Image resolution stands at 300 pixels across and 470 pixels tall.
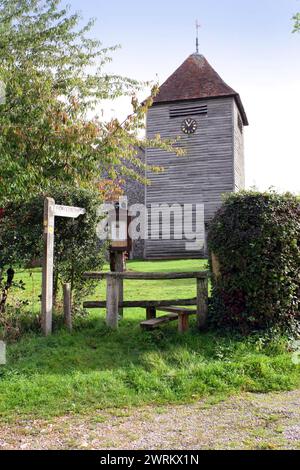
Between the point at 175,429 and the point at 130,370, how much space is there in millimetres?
1571

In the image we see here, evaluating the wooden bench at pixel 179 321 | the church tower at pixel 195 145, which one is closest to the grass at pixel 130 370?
the wooden bench at pixel 179 321

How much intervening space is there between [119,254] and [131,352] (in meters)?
2.50

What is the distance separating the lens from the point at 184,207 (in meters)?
25.6

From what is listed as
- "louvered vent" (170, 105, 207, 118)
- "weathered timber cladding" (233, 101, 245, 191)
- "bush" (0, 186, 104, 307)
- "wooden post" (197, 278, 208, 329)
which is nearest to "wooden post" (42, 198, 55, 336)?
"bush" (0, 186, 104, 307)

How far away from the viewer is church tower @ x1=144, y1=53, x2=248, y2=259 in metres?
24.8

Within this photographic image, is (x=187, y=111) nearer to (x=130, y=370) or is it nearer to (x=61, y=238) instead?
(x=61, y=238)

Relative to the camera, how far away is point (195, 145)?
83.0 ft

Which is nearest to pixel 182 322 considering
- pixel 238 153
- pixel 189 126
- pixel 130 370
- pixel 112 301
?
pixel 112 301

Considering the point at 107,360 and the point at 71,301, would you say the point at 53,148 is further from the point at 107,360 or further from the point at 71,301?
the point at 107,360

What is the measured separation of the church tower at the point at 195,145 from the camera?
81.3 feet

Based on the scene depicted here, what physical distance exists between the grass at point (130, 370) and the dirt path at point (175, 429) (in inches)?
11.0

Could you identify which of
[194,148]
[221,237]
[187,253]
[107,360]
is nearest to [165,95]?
[194,148]

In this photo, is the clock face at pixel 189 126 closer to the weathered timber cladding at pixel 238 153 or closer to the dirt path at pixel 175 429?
the weathered timber cladding at pixel 238 153

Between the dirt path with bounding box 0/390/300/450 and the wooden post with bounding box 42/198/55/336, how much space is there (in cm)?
288
